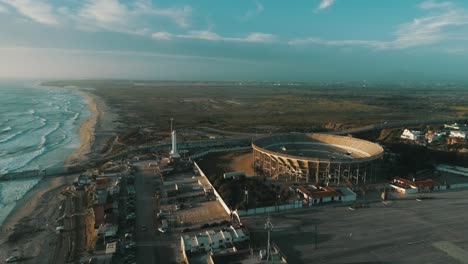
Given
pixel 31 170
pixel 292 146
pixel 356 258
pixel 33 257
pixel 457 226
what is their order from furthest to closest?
1. pixel 292 146
2. pixel 31 170
3. pixel 457 226
4. pixel 33 257
5. pixel 356 258

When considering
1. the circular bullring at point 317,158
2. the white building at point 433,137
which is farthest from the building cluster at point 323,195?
the white building at point 433,137

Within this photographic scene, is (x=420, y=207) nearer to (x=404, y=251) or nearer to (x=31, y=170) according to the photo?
(x=404, y=251)

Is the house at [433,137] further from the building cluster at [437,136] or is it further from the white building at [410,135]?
the white building at [410,135]

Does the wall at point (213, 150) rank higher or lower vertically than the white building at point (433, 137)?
lower

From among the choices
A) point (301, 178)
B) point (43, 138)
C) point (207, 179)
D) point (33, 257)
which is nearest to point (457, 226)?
point (301, 178)

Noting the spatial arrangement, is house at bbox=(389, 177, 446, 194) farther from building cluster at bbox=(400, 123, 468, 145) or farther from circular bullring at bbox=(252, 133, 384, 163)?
building cluster at bbox=(400, 123, 468, 145)

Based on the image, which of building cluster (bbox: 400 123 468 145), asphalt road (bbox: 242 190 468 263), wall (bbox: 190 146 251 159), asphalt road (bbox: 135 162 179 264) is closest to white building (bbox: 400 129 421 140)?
building cluster (bbox: 400 123 468 145)

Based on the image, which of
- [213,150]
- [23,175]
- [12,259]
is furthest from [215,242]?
[23,175]
